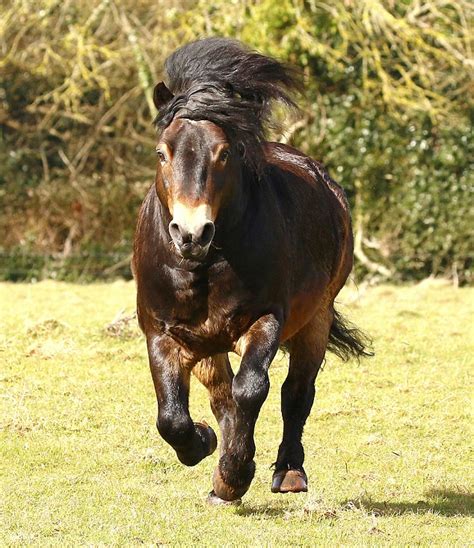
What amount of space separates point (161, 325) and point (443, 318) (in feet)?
24.2

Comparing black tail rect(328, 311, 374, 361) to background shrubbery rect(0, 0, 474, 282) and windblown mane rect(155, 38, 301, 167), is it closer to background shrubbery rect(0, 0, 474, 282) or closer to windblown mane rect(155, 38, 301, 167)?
windblown mane rect(155, 38, 301, 167)

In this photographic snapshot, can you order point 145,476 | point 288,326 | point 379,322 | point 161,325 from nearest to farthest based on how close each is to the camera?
1. point 161,325
2. point 288,326
3. point 145,476
4. point 379,322

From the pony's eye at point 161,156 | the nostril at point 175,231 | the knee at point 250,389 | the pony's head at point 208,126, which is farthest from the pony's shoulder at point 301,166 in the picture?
the nostril at point 175,231

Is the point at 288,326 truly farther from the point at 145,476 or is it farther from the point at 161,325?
the point at 145,476

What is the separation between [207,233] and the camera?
4.95 metres

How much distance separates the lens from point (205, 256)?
527 cm

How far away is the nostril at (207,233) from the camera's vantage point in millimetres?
4930

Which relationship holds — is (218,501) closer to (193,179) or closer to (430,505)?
(430,505)

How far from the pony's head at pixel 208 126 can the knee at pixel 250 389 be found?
709mm

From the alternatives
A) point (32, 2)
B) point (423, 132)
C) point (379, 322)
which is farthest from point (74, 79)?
point (379, 322)

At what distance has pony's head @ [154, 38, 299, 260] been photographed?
5.02 meters

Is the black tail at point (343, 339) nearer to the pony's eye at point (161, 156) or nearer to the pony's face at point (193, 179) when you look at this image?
the pony's face at point (193, 179)

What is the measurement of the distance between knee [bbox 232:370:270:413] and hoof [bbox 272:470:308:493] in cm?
74

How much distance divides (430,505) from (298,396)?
3.14 ft
